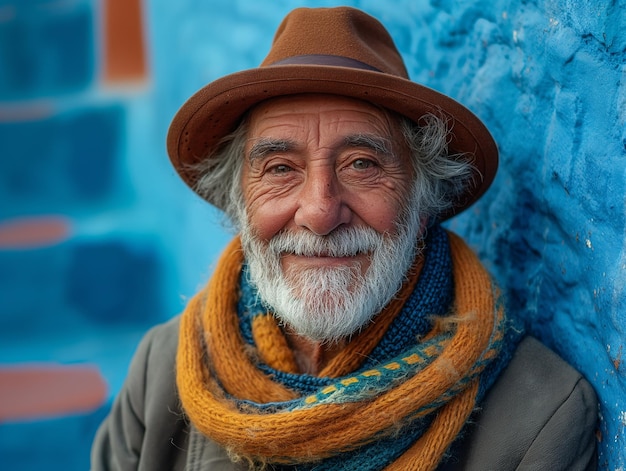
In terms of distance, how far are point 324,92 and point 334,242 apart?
1.50ft

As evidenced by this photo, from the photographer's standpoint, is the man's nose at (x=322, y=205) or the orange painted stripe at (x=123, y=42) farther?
the orange painted stripe at (x=123, y=42)

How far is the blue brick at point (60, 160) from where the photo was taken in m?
5.88

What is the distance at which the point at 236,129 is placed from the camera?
8.07 ft

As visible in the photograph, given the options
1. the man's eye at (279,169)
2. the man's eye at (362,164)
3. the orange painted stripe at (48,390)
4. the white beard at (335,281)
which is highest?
the man's eye at (362,164)

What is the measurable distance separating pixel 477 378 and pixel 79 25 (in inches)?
230

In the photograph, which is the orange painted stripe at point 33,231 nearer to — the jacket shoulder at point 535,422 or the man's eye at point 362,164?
the man's eye at point 362,164

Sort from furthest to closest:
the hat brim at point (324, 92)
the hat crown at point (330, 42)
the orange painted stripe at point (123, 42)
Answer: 1. the orange painted stripe at point (123, 42)
2. the hat crown at point (330, 42)
3. the hat brim at point (324, 92)

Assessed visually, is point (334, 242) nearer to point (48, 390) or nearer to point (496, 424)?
point (496, 424)

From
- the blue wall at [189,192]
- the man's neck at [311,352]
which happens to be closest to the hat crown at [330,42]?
the blue wall at [189,192]

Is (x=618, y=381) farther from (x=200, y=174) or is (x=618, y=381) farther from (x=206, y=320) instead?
(x=200, y=174)

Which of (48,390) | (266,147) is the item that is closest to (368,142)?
(266,147)

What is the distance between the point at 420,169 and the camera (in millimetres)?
2365

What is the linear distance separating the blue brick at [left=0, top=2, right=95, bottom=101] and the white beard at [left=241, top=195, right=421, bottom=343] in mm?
4878

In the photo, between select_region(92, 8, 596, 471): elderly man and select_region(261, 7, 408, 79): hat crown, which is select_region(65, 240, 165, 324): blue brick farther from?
select_region(261, 7, 408, 79): hat crown
